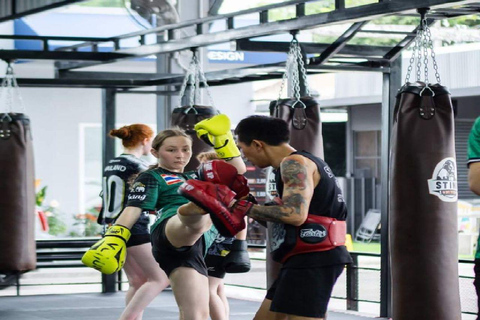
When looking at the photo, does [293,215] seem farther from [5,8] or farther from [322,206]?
[5,8]

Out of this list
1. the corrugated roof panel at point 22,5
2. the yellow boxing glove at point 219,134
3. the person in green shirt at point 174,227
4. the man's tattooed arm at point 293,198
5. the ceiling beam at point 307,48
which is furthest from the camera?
the corrugated roof panel at point 22,5

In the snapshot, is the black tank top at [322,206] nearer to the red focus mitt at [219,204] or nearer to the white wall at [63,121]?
the red focus mitt at [219,204]

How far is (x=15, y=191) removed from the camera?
26.7ft

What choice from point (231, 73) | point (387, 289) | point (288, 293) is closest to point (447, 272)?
point (288, 293)

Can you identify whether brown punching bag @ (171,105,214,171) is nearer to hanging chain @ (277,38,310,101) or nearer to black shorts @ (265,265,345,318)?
hanging chain @ (277,38,310,101)

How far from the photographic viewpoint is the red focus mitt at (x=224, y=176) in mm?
4578

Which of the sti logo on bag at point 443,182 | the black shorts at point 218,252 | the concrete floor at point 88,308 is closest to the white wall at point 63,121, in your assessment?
the concrete floor at point 88,308

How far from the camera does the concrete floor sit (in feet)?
28.5

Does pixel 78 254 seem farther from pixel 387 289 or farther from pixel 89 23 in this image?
pixel 89 23

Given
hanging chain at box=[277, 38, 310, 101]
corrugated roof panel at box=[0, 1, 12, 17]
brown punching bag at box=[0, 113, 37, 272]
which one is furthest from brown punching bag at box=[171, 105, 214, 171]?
corrugated roof panel at box=[0, 1, 12, 17]

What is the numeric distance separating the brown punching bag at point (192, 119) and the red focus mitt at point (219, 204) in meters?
3.18

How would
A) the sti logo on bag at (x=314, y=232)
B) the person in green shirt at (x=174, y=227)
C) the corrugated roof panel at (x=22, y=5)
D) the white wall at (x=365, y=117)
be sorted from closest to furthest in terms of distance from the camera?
the sti logo on bag at (x=314, y=232)
the person in green shirt at (x=174, y=227)
the corrugated roof panel at (x=22, y=5)
the white wall at (x=365, y=117)

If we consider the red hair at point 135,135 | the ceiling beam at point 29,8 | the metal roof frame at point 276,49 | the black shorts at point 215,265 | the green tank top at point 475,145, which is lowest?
the black shorts at point 215,265

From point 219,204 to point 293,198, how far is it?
1.15 ft
